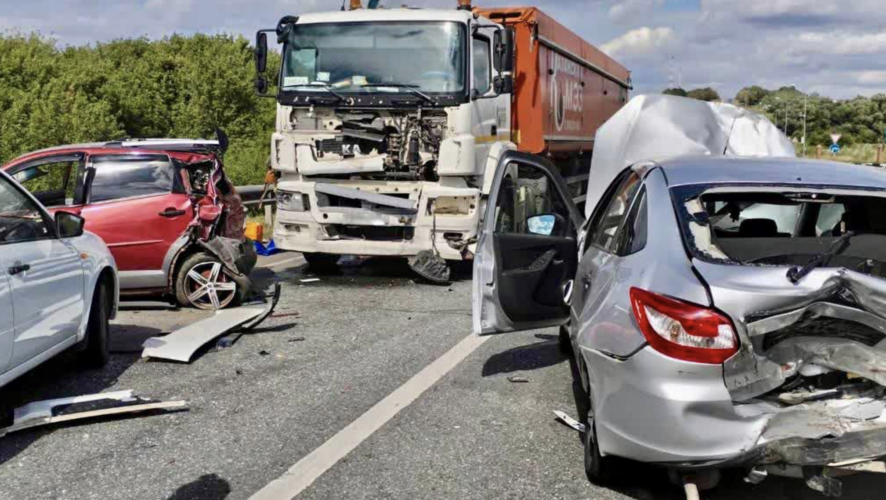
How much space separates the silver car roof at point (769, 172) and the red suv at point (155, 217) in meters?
5.56

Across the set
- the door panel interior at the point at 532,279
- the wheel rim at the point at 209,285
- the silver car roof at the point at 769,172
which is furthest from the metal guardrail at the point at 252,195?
the silver car roof at the point at 769,172

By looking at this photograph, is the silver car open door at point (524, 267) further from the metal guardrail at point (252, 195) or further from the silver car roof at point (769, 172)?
the metal guardrail at point (252, 195)

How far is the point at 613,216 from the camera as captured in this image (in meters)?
5.43

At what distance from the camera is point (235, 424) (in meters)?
5.61

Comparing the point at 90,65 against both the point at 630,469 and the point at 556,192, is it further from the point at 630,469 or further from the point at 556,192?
the point at 630,469

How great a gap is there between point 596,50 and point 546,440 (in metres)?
16.5

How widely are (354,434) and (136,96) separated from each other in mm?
30460

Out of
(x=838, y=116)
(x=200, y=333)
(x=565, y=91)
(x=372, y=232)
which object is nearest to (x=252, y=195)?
(x=565, y=91)

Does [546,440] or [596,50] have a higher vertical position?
[596,50]

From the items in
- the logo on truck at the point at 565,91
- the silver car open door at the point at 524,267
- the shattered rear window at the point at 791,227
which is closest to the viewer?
the shattered rear window at the point at 791,227

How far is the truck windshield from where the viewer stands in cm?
1106

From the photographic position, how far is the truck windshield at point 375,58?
11062 millimetres

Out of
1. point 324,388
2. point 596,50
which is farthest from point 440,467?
point 596,50

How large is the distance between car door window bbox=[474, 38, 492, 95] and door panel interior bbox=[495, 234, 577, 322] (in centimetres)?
527
